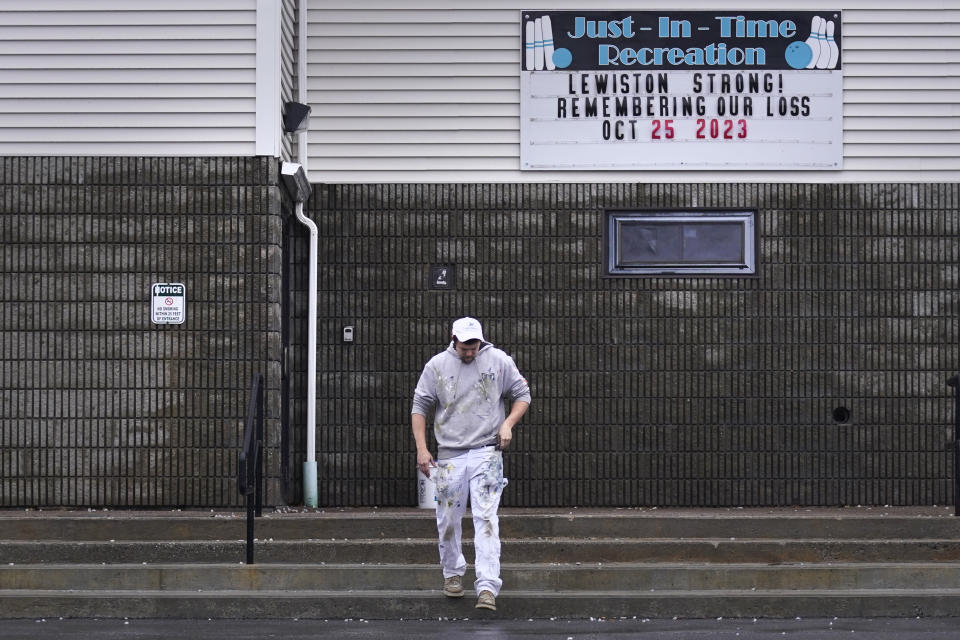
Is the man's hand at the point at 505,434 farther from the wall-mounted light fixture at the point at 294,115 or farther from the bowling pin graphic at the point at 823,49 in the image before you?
the bowling pin graphic at the point at 823,49

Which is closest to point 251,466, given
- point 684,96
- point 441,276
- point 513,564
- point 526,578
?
point 513,564

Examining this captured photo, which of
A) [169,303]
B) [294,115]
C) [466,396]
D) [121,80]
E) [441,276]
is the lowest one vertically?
[466,396]

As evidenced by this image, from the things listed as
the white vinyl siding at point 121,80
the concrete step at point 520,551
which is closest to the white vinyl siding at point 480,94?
the white vinyl siding at point 121,80

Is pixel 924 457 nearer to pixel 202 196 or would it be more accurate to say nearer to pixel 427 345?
pixel 427 345

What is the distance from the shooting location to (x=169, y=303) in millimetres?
13102

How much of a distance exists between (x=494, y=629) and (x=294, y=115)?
5.66m

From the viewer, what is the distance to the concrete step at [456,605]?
9.85 metres

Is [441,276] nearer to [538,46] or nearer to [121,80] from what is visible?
[538,46]

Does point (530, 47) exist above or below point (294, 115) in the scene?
above

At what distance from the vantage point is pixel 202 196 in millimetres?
13133

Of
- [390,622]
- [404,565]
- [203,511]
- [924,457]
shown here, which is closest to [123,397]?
[203,511]

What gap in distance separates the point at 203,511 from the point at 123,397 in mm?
1049

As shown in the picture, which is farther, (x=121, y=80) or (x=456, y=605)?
(x=121, y=80)

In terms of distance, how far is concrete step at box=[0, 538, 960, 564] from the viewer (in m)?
11.3
